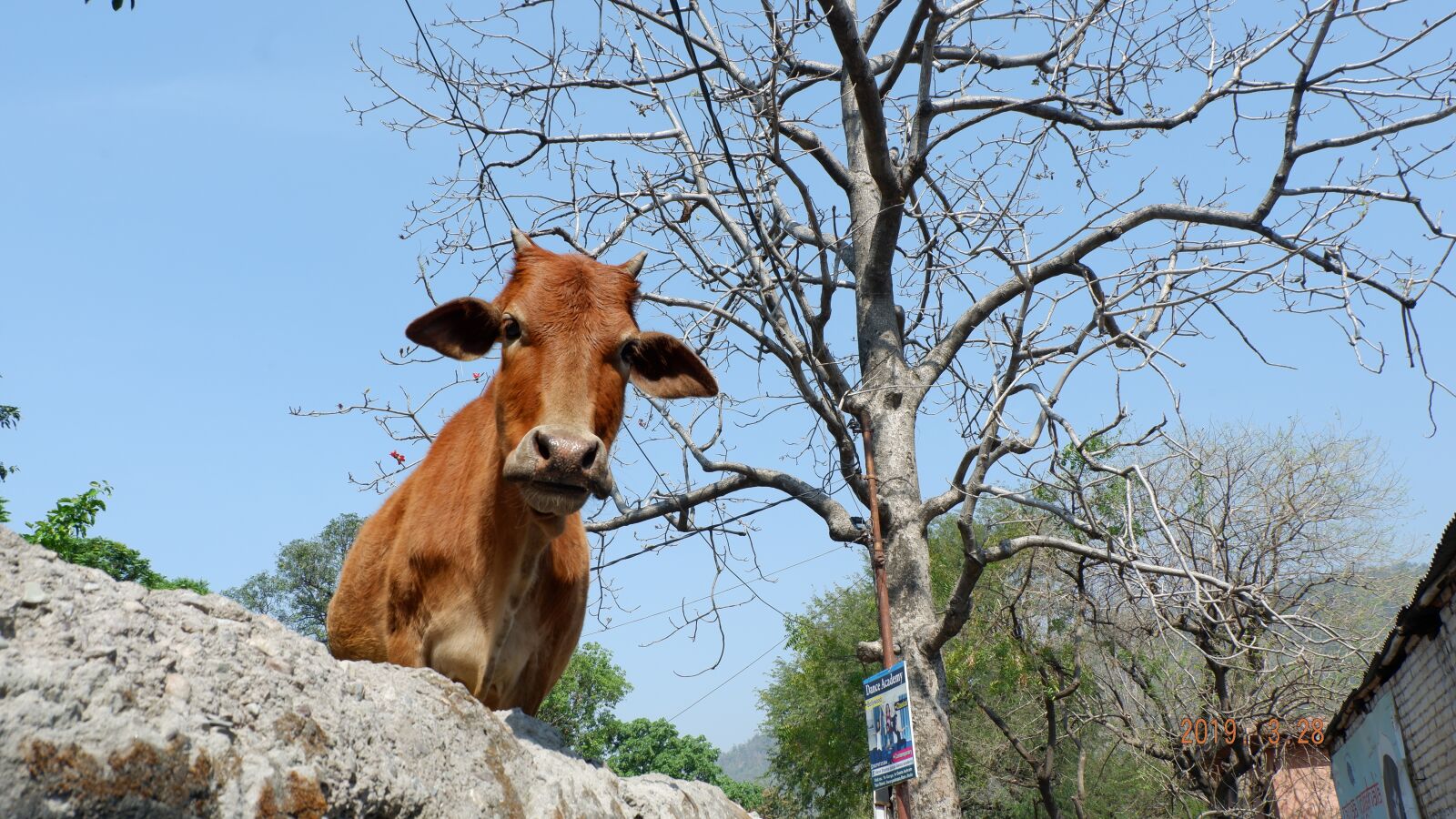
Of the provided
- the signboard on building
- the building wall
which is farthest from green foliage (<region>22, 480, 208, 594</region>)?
the building wall

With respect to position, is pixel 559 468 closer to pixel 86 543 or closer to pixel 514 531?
pixel 514 531

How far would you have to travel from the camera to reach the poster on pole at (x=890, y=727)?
Result: 902cm

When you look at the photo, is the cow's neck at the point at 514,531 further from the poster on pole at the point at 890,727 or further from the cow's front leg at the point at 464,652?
the poster on pole at the point at 890,727

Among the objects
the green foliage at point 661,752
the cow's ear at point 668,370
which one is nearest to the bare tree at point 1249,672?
the cow's ear at point 668,370

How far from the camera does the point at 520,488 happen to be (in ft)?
13.2

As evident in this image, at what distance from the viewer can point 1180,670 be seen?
22.0m

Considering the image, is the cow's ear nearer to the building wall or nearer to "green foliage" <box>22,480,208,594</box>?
"green foliage" <box>22,480,208,594</box>

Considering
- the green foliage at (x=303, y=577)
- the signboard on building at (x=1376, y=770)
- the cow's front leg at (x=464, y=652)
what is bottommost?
the cow's front leg at (x=464, y=652)

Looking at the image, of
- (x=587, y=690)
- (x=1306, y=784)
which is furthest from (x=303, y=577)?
Result: (x=1306, y=784)

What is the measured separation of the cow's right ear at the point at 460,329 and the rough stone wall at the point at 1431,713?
31.3 feet

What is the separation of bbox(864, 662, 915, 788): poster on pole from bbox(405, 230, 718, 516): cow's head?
4.76m

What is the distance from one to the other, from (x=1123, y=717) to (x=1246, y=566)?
3.28 metres
